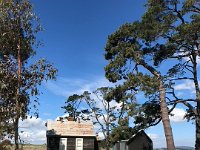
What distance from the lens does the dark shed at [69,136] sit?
1565 inches

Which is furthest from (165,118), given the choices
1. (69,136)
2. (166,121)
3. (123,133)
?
(69,136)

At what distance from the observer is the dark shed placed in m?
39.8

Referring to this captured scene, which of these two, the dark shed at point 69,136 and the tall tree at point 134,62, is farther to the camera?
the dark shed at point 69,136

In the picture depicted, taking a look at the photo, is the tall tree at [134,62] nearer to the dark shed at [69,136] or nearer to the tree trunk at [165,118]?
the tree trunk at [165,118]

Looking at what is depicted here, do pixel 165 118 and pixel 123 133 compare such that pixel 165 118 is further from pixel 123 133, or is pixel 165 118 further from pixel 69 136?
pixel 69 136

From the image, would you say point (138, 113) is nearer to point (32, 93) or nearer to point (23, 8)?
point (32, 93)

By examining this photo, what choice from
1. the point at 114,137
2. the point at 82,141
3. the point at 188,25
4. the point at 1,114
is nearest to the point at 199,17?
the point at 188,25

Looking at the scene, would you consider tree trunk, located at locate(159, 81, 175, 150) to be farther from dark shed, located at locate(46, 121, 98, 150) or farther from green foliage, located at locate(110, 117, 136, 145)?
dark shed, located at locate(46, 121, 98, 150)

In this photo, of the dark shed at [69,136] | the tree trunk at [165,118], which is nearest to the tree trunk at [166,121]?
the tree trunk at [165,118]

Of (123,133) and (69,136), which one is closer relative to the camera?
(123,133)

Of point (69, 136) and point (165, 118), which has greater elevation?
point (165, 118)

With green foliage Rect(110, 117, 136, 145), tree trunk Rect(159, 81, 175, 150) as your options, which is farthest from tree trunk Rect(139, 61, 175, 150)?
green foliage Rect(110, 117, 136, 145)

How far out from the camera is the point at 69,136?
1578 inches

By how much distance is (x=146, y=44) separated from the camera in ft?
94.4
